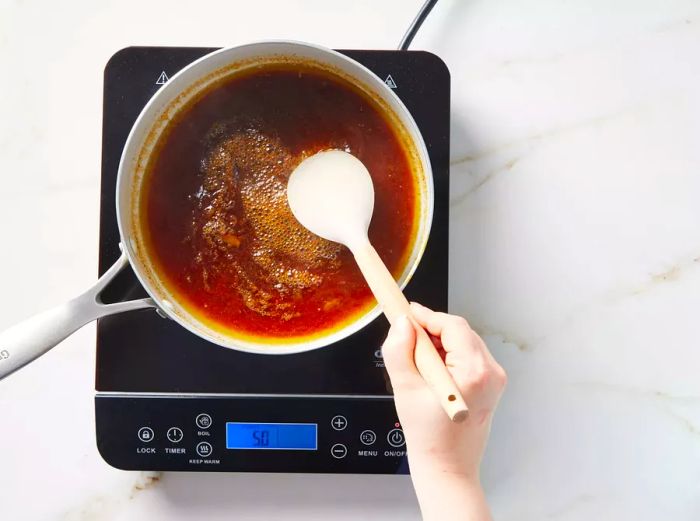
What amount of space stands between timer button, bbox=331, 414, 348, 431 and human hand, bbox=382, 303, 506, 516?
0.14 meters

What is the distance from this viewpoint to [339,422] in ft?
2.34

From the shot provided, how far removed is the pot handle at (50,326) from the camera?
0.59m

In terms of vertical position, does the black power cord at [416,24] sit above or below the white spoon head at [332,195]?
above

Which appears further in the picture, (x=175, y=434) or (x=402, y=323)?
(x=175, y=434)

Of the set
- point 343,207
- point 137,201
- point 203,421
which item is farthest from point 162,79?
point 203,421

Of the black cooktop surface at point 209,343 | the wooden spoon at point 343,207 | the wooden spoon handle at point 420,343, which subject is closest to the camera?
the wooden spoon handle at point 420,343

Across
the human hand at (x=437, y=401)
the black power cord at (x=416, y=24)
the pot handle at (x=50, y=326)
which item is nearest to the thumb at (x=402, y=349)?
the human hand at (x=437, y=401)

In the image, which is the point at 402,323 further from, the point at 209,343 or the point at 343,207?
the point at 209,343

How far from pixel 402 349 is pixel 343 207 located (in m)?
0.17

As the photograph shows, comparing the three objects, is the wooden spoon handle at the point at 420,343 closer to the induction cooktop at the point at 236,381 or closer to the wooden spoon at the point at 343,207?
the wooden spoon at the point at 343,207

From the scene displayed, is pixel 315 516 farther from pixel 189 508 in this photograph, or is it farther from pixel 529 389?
pixel 529 389

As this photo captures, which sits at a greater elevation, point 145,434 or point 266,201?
point 266,201

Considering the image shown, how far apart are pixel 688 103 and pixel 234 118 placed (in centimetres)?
53

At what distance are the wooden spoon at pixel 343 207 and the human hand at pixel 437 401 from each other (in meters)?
0.03
